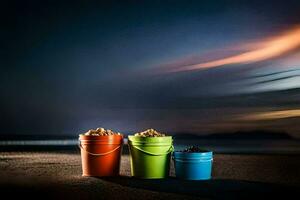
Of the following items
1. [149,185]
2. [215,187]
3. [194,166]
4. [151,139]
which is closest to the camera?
[215,187]

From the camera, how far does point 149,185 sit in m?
8.77

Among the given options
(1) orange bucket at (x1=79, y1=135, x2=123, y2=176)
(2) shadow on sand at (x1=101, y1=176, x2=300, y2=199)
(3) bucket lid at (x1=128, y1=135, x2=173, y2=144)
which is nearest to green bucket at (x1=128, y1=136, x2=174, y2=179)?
(3) bucket lid at (x1=128, y1=135, x2=173, y2=144)

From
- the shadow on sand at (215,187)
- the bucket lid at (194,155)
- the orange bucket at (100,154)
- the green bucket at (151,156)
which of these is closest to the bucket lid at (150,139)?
the green bucket at (151,156)

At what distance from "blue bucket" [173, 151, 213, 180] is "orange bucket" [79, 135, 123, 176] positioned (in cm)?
145

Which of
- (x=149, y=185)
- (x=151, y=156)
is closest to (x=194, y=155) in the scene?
(x=151, y=156)

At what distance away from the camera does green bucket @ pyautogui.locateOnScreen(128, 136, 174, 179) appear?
9844 mm

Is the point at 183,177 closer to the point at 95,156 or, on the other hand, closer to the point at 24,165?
the point at 95,156

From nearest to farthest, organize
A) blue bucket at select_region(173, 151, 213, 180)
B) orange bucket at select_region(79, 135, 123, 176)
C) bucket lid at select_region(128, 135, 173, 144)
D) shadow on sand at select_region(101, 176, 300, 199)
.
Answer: shadow on sand at select_region(101, 176, 300, 199), blue bucket at select_region(173, 151, 213, 180), bucket lid at select_region(128, 135, 173, 144), orange bucket at select_region(79, 135, 123, 176)

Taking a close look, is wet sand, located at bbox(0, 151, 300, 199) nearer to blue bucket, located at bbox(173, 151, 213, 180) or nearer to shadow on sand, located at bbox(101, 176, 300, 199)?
shadow on sand, located at bbox(101, 176, 300, 199)

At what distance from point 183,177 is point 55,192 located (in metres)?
2.83

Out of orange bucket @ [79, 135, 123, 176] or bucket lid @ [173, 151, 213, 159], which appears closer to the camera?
bucket lid @ [173, 151, 213, 159]

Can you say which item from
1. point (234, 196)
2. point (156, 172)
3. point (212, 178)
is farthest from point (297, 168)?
point (234, 196)

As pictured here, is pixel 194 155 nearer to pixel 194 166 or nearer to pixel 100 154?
pixel 194 166

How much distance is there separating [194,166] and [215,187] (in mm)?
1279
